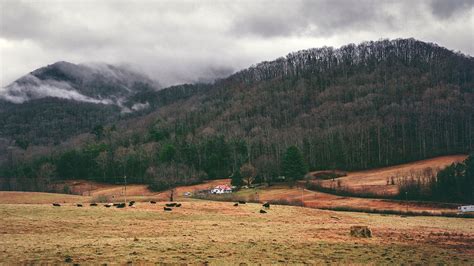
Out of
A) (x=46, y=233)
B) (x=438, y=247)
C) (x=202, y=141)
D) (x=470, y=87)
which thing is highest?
(x=470, y=87)

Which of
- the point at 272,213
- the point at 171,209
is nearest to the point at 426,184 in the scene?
the point at 272,213

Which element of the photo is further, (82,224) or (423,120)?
(423,120)

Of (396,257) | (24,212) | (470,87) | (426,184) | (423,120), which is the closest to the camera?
(396,257)

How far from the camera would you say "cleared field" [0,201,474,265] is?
92.9 ft

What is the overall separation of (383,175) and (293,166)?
25473 millimetres

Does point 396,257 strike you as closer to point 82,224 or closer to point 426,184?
point 82,224

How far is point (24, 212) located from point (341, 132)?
12205cm

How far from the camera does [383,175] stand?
118 meters

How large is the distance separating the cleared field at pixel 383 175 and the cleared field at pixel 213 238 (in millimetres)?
39247

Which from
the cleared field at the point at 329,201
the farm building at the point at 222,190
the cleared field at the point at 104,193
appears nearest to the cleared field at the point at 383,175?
the cleared field at the point at 329,201

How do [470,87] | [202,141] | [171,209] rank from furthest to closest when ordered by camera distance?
[470,87], [202,141], [171,209]

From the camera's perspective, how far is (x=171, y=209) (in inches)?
2287

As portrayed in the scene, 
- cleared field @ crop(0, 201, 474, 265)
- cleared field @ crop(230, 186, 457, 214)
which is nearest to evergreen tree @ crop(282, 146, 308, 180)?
cleared field @ crop(230, 186, 457, 214)

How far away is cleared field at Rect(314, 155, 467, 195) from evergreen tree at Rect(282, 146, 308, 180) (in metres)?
6.81
